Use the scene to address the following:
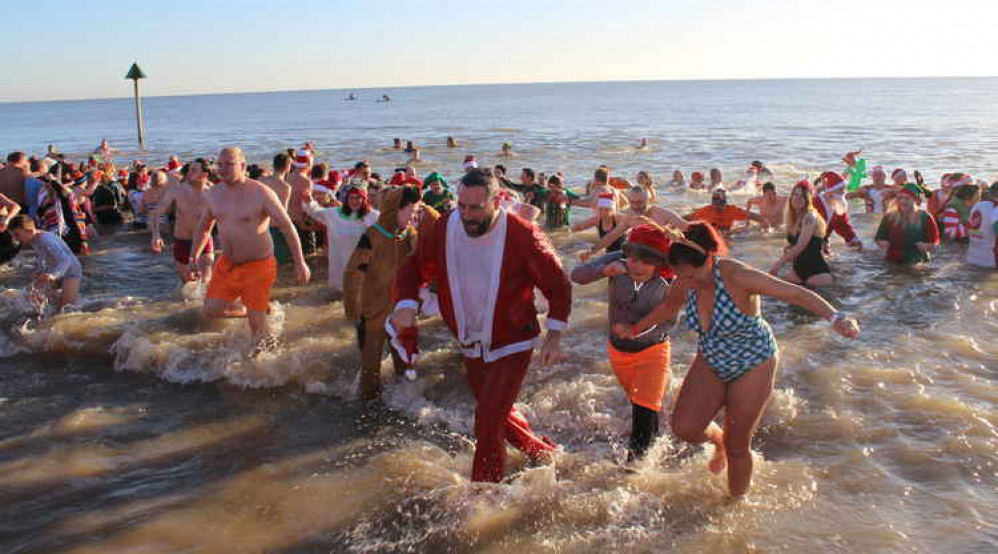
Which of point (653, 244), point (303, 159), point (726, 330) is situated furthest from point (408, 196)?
point (303, 159)

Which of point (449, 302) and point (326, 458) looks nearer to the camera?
point (449, 302)

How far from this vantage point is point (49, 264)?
7473 mm

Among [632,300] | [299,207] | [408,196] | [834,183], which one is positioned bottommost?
[632,300]

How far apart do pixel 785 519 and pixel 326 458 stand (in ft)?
9.35

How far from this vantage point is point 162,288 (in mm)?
9328

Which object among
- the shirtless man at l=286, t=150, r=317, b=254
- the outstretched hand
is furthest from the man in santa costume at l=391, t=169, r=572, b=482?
the shirtless man at l=286, t=150, r=317, b=254

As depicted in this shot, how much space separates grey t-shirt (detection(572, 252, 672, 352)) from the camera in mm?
4133

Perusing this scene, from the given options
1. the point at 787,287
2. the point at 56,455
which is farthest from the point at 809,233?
the point at 56,455

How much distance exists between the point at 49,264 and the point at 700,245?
6.84 metres

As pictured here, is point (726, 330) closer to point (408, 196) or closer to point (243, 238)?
point (408, 196)

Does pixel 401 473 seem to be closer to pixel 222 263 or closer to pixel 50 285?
pixel 222 263

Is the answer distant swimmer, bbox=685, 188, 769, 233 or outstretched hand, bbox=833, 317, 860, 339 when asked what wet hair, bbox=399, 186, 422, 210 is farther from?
distant swimmer, bbox=685, 188, 769, 233

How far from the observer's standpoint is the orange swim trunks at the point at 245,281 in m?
6.11

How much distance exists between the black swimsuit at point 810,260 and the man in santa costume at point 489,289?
597 centimetres
